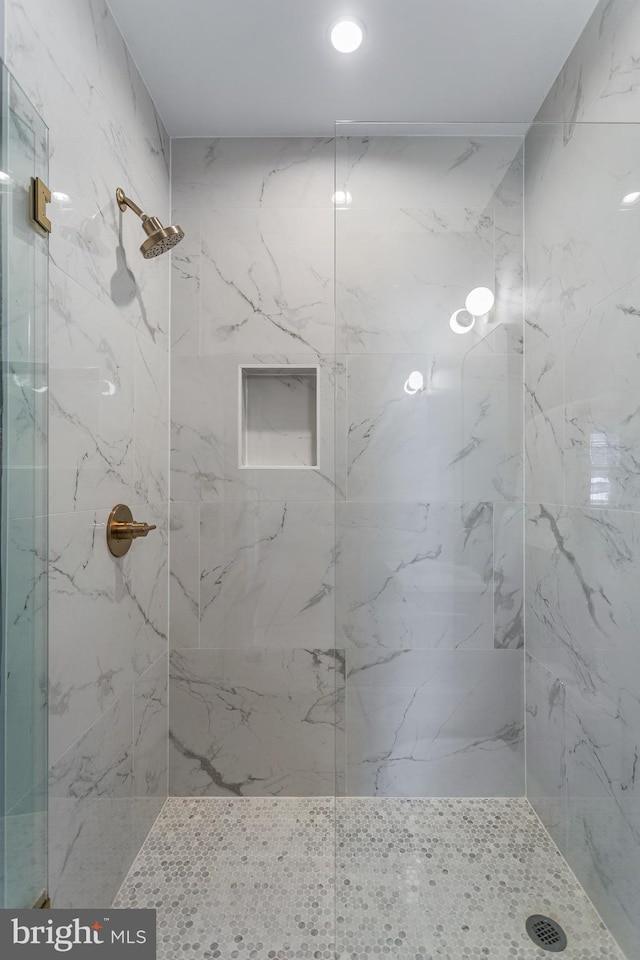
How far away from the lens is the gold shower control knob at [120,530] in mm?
1322

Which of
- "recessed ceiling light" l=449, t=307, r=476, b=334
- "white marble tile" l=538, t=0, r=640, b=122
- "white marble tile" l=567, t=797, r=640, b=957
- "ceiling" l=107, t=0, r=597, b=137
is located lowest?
"white marble tile" l=567, t=797, r=640, b=957

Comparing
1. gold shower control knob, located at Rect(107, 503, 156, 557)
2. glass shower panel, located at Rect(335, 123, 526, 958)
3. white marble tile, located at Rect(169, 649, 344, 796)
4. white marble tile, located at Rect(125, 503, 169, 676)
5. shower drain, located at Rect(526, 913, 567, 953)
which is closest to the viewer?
shower drain, located at Rect(526, 913, 567, 953)

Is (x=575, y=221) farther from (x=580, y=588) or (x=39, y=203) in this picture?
(x=39, y=203)

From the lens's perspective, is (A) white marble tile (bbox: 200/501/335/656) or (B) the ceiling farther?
(A) white marble tile (bbox: 200/501/335/656)

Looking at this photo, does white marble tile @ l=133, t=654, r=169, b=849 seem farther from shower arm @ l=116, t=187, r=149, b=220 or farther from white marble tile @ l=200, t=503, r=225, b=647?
shower arm @ l=116, t=187, r=149, b=220

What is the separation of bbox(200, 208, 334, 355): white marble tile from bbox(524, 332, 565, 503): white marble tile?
86 cm

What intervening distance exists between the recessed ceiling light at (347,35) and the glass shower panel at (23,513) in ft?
3.06

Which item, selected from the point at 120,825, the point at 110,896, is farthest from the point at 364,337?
the point at 110,896

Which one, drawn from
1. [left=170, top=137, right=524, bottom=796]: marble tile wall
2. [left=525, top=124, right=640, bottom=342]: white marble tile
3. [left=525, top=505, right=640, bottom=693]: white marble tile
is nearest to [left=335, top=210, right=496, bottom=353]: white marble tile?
[left=170, top=137, right=524, bottom=796]: marble tile wall

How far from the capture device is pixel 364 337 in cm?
112

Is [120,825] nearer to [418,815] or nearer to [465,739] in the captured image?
[418,815]

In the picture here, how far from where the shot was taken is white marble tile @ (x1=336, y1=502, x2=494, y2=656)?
3.61ft

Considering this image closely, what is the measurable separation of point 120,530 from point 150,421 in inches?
17.2

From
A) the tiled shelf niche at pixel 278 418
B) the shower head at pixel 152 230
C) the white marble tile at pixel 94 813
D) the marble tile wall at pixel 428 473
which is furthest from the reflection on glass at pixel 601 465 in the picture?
the white marble tile at pixel 94 813
